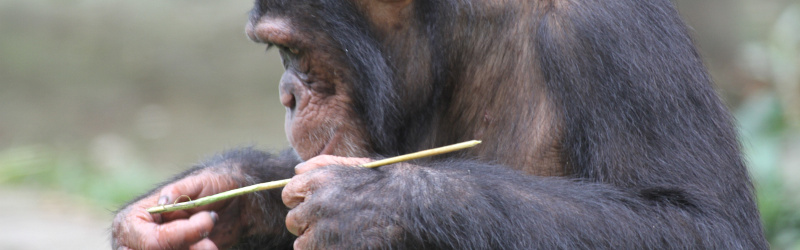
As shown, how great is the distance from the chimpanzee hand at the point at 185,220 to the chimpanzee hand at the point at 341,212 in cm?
72

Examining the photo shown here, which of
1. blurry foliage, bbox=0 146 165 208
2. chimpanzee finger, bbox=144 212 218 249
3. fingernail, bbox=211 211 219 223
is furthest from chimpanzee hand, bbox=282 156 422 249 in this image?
blurry foliage, bbox=0 146 165 208

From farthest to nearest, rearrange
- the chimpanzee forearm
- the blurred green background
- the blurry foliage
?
the blurred green background → the blurry foliage → the chimpanzee forearm

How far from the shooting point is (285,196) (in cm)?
295

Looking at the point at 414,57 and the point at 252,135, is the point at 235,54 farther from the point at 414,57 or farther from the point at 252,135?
→ the point at 414,57

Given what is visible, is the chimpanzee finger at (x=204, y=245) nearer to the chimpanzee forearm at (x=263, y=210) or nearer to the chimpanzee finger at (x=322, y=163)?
the chimpanzee forearm at (x=263, y=210)

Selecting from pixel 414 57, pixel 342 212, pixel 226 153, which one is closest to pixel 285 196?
pixel 342 212

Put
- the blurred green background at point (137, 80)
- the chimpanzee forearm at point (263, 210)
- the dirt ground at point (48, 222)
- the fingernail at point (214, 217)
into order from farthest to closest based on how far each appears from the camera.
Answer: the blurred green background at point (137, 80) → the dirt ground at point (48, 222) → the chimpanzee forearm at point (263, 210) → the fingernail at point (214, 217)

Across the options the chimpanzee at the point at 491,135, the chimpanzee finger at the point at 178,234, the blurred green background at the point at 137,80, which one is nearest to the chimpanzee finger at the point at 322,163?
the chimpanzee at the point at 491,135

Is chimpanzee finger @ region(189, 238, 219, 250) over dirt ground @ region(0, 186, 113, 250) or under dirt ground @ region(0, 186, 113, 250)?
under

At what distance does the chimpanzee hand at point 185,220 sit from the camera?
347 centimetres

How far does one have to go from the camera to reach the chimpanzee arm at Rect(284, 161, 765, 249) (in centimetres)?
287

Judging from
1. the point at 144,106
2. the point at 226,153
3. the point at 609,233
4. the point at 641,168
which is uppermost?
the point at 144,106

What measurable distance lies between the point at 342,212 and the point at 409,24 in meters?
1.01

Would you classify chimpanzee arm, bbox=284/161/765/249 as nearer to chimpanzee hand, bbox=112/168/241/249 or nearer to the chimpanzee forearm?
chimpanzee hand, bbox=112/168/241/249
